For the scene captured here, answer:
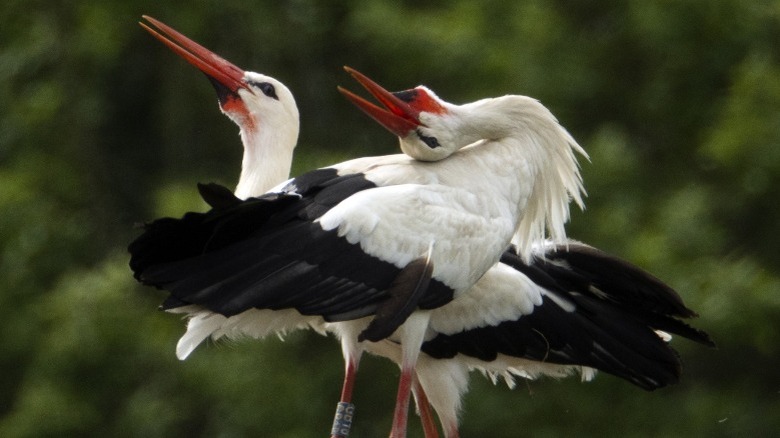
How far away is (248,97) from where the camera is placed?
22.4ft

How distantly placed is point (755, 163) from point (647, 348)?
414 centimetres

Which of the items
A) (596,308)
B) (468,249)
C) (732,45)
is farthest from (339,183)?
(732,45)

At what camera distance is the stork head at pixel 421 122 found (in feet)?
19.6

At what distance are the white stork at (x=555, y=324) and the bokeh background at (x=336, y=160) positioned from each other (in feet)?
10.2

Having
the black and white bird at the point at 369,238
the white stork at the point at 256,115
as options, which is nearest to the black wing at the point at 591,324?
the white stork at the point at 256,115

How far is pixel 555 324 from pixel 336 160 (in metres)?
3.59

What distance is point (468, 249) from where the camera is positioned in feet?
19.1

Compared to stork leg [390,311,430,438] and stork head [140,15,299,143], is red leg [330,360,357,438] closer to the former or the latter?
stork leg [390,311,430,438]

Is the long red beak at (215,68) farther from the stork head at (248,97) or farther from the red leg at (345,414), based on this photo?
the red leg at (345,414)

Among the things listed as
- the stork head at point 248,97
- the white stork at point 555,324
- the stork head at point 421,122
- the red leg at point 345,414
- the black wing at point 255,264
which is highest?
the stork head at point 421,122

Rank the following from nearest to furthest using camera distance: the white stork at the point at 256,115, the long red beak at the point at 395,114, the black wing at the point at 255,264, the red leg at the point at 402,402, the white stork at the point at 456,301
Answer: the black wing at the point at 255,264 → the long red beak at the point at 395,114 → the red leg at the point at 402,402 → the white stork at the point at 456,301 → the white stork at the point at 256,115

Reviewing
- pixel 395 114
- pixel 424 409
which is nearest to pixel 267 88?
pixel 395 114

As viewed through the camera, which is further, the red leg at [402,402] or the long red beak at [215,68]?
the long red beak at [215,68]

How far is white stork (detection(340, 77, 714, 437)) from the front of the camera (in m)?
6.53
